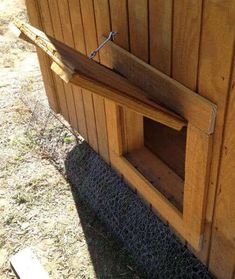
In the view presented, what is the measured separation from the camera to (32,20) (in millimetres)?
3576

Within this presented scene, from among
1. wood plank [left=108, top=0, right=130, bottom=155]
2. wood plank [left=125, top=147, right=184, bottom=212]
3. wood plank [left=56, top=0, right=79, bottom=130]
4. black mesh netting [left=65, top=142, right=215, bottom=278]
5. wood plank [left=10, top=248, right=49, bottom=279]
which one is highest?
wood plank [left=108, top=0, right=130, bottom=155]

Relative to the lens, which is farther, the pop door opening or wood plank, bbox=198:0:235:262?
the pop door opening

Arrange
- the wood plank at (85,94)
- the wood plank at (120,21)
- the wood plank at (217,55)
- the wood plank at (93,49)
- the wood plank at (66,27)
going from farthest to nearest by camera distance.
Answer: the wood plank at (66,27)
the wood plank at (85,94)
the wood plank at (93,49)
the wood plank at (120,21)
the wood plank at (217,55)

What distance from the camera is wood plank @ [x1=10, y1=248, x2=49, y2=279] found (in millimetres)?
2996

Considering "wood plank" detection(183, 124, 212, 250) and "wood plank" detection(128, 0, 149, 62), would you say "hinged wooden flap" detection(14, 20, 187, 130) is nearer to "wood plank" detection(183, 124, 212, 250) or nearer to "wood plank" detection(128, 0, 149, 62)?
"wood plank" detection(183, 124, 212, 250)

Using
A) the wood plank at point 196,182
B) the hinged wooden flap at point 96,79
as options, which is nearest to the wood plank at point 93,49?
the hinged wooden flap at point 96,79

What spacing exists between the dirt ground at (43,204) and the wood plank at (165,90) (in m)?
1.35

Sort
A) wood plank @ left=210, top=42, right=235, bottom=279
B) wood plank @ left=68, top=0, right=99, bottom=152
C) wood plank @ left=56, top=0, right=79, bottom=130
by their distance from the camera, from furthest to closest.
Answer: wood plank @ left=56, top=0, right=79, bottom=130 → wood plank @ left=68, top=0, right=99, bottom=152 → wood plank @ left=210, top=42, right=235, bottom=279

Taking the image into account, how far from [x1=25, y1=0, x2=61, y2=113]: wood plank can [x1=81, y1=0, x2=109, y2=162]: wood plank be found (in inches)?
31.3

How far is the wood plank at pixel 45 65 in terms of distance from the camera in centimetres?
345

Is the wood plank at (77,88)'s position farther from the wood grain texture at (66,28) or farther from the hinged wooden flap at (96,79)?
the hinged wooden flap at (96,79)

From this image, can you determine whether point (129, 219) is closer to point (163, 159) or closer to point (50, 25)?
point (163, 159)

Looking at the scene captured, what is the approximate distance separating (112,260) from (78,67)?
66.2 inches

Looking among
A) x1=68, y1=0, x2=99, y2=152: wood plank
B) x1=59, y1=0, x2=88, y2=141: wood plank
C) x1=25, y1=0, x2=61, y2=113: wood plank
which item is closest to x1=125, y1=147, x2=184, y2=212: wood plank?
x1=68, y1=0, x2=99, y2=152: wood plank
